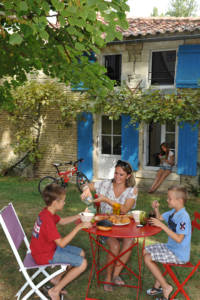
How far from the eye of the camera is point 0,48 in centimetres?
502

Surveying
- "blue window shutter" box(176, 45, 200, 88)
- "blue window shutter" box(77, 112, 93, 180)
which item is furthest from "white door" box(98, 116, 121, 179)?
"blue window shutter" box(176, 45, 200, 88)

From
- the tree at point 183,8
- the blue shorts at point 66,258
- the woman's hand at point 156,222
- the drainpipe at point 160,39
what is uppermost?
the tree at point 183,8

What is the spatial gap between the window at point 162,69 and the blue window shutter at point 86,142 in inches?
96.8

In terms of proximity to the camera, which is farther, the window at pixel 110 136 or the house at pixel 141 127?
the window at pixel 110 136

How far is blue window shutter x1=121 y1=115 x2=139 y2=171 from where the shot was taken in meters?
9.44

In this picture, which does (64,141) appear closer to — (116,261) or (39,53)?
(39,53)

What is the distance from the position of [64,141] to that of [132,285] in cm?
732

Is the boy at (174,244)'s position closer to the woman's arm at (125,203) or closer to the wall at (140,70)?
the woman's arm at (125,203)

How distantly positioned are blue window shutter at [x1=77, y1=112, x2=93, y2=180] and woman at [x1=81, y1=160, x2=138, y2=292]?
5.81m

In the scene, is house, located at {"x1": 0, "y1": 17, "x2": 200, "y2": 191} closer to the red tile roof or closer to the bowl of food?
the red tile roof

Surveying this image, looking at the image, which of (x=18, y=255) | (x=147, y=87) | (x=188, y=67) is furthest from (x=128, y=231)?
(x=147, y=87)

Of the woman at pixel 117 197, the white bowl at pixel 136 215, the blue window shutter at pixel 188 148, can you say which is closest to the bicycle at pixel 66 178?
the blue window shutter at pixel 188 148

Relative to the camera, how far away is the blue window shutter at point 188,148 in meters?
8.69

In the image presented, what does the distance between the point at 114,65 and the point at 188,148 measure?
12.3ft
